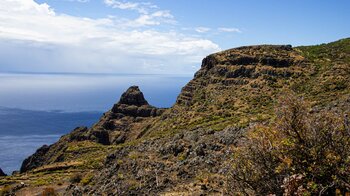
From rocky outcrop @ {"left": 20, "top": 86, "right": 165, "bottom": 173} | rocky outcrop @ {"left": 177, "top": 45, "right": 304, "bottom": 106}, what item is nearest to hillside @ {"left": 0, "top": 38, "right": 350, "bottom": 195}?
rocky outcrop @ {"left": 177, "top": 45, "right": 304, "bottom": 106}

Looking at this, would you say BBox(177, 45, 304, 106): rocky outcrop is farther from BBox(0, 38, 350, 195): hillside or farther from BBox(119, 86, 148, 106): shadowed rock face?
BBox(119, 86, 148, 106): shadowed rock face

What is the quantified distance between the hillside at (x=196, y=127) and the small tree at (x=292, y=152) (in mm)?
9117

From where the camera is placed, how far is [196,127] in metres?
60.5

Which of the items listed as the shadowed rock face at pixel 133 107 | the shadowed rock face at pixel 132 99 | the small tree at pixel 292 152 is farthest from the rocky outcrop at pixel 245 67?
the small tree at pixel 292 152

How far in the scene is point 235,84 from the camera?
82312 mm

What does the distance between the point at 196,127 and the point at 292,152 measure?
151ft

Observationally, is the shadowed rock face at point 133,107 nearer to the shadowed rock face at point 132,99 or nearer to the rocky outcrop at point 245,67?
the shadowed rock face at point 132,99

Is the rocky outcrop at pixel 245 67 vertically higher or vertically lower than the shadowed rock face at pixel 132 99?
higher

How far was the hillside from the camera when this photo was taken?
3078cm

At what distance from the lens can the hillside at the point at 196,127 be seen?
1212 inches

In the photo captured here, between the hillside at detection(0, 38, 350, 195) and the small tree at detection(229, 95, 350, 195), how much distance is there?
359 inches

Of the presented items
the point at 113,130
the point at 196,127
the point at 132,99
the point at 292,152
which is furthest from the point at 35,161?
the point at 292,152

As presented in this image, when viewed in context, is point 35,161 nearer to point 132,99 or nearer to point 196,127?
point 132,99

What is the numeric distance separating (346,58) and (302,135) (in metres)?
70.8
